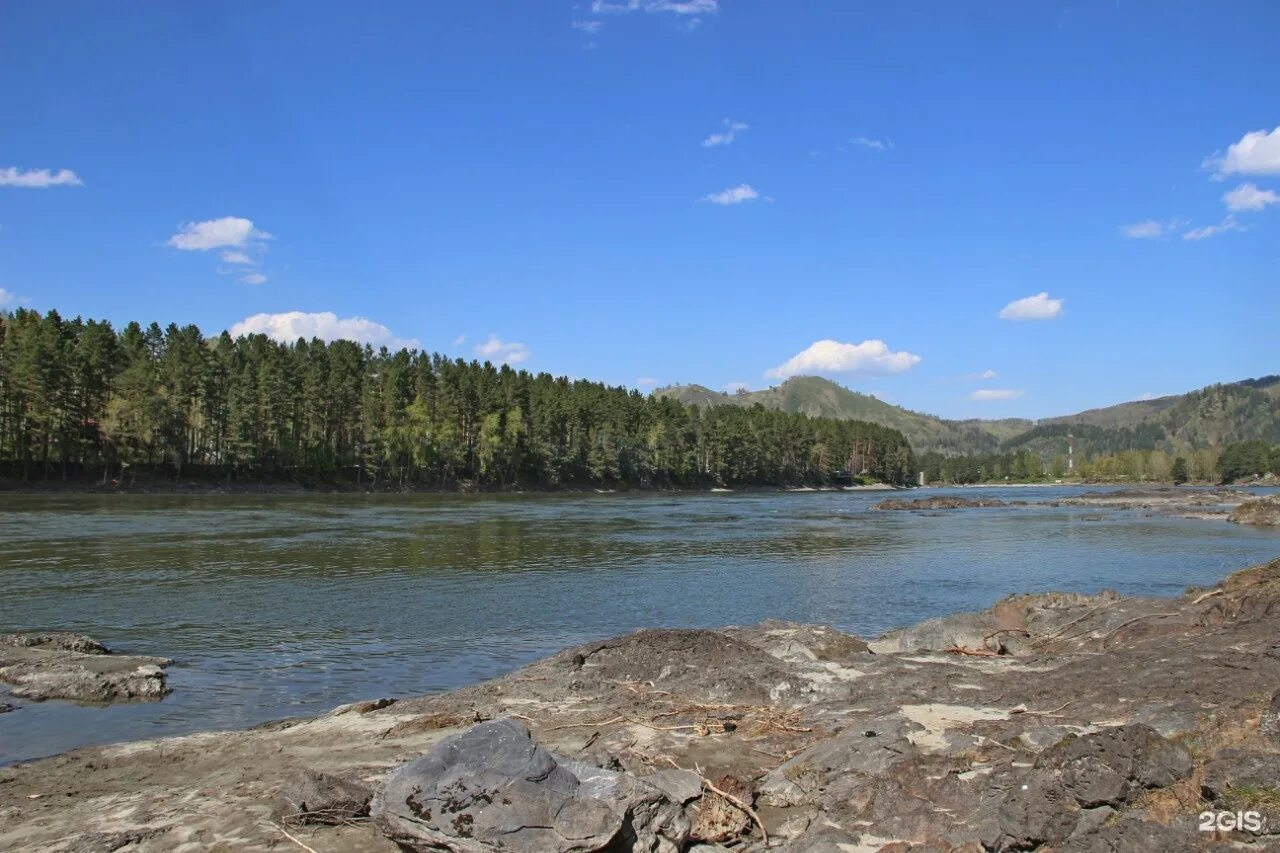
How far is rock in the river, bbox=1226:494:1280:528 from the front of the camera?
63.9 meters

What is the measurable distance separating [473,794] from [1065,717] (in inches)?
350

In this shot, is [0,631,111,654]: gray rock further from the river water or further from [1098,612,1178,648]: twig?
[1098,612,1178,648]: twig

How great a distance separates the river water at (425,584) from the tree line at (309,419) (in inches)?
1103

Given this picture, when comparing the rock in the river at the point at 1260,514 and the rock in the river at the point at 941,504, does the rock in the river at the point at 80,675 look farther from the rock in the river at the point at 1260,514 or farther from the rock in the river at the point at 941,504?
the rock in the river at the point at 941,504

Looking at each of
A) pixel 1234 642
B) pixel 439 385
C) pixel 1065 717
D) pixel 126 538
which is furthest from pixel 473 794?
A: pixel 439 385

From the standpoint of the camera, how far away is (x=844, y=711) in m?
13.3

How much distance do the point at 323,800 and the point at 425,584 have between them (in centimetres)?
2119

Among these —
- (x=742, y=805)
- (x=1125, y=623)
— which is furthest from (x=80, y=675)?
(x=1125, y=623)

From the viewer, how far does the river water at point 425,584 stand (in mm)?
16938

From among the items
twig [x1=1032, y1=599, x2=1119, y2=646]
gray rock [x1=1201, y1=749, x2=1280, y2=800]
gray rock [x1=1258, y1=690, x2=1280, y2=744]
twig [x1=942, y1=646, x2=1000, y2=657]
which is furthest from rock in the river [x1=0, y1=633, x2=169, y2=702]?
twig [x1=1032, y1=599, x2=1119, y2=646]

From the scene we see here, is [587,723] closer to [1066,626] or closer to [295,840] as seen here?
[295,840]

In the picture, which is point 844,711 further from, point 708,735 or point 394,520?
point 394,520

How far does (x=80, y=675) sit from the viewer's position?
15.7 m

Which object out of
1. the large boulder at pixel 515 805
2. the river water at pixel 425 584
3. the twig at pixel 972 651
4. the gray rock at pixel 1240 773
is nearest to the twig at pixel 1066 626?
the twig at pixel 972 651
